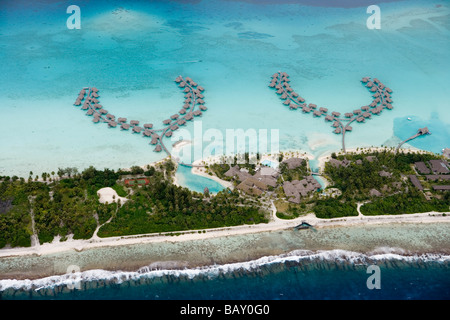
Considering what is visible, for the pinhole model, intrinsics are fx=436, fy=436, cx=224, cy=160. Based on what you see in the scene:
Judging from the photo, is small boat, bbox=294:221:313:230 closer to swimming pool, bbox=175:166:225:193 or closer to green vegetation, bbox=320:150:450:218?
green vegetation, bbox=320:150:450:218

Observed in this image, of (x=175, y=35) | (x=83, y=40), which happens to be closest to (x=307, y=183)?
(x=175, y=35)

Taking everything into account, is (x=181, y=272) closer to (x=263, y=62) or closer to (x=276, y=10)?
(x=263, y=62)

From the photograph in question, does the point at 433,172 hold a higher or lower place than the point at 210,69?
lower

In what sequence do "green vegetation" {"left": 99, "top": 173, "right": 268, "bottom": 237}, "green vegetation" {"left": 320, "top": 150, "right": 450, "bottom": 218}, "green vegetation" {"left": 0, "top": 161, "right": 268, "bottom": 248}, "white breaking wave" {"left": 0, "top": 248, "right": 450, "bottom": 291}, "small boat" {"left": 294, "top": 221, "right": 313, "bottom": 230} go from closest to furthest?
"white breaking wave" {"left": 0, "top": 248, "right": 450, "bottom": 291} → "green vegetation" {"left": 0, "top": 161, "right": 268, "bottom": 248} → "green vegetation" {"left": 99, "top": 173, "right": 268, "bottom": 237} → "small boat" {"left": 294, "top": 221, "right": 313, "bottom": 230} → "green vegetation" {"left": 320, "top": 150, "right": 450, "bottom": 218}

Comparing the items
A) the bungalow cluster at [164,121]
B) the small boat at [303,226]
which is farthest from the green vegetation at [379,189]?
the bungalow cluster at [164,121]

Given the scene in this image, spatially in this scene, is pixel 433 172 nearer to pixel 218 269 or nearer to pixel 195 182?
pixel 195 182

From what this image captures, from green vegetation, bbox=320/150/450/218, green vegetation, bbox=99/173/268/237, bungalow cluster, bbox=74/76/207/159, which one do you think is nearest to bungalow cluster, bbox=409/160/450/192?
green vegetation, bbox=320/150/450/218

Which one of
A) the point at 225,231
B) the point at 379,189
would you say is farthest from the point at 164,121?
the point at 379,189
